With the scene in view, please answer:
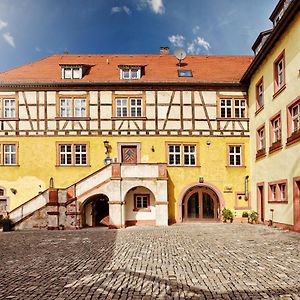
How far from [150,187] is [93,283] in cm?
1296

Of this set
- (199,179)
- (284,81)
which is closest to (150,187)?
(199,179)

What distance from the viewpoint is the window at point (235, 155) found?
22.7 meters

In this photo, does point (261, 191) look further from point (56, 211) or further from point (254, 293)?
point (254, 293)

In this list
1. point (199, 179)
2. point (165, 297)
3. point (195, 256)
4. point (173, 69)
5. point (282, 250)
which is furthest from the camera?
point (173, 69)

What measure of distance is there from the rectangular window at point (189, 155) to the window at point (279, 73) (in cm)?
656

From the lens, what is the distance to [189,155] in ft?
74.4

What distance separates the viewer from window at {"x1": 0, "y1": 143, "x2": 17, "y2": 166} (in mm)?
22406

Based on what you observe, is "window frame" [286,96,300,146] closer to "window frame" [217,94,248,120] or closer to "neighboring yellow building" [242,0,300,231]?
"neighboring yellow building" [242,0,300,231]

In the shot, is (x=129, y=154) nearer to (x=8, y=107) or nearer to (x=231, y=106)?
(x=231, y=106)

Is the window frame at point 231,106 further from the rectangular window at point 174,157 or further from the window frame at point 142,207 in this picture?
the window frame at point 142,207

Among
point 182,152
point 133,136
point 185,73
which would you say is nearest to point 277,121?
point 182,152

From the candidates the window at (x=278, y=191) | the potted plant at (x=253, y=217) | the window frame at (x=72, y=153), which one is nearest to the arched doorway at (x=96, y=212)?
the window frame at (x=72, y=153)

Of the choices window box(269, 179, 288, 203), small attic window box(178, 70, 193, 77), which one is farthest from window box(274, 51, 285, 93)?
small attic window box(178, 70, 193, 77)

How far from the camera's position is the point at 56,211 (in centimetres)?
1972
